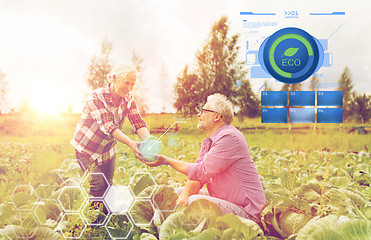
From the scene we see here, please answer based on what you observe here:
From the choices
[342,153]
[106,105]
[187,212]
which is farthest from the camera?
[342,153]

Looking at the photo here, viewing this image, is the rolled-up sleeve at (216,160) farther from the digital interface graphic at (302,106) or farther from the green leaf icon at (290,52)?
the green leaf icon at (290,52)

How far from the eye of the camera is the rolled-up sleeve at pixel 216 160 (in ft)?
5.10

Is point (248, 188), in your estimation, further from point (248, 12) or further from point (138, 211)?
point (248, 12)

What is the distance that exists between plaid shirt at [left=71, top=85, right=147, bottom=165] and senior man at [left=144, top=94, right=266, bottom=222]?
1.37 ft

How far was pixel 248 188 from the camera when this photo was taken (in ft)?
5.31

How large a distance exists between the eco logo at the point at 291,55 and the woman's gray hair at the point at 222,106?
432mm

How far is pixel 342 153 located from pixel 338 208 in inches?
74.3

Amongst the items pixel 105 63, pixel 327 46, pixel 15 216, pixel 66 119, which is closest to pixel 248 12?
pixel 327 46
